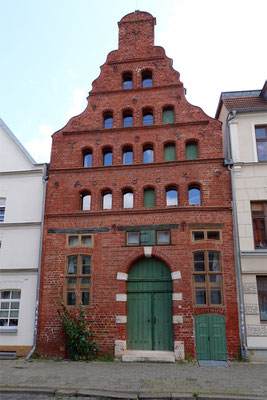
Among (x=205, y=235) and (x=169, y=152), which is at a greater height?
(x=169, y=152)

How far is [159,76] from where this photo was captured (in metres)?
15.5

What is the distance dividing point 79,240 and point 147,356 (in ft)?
16.5

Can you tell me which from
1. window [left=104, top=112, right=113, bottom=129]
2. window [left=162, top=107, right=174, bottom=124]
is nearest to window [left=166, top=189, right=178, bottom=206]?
window [left=162, top=107, right=174, bottom=124]

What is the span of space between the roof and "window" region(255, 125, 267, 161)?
0.83 metres

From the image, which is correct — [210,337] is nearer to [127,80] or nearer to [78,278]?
[78,278]

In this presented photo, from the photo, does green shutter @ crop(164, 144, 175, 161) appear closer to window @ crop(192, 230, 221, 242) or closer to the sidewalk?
window @ crop(192, 230, 221, 242)

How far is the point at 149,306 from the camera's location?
12.9m

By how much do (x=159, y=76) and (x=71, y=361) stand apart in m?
12.5

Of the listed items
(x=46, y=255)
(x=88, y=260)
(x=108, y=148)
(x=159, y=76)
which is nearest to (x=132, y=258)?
(x=88, y=260)

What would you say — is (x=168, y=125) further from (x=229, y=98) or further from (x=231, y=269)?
(x=231, y=269)

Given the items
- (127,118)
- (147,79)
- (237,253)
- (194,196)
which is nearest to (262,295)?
(237,253)

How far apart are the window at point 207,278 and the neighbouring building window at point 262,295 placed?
1401 millimetres

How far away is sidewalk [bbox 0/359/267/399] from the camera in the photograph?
320 inches

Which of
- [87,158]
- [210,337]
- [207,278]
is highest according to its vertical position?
[87,158]
